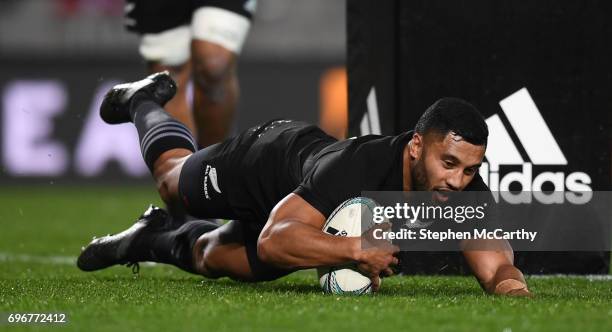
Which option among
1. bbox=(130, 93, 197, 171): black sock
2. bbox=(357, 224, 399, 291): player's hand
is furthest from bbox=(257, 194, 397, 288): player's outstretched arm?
bbox=(130, 93, 197, 171): black sock

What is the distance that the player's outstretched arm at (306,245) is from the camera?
3875mm

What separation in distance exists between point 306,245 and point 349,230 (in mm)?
172

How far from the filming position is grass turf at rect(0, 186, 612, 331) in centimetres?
331

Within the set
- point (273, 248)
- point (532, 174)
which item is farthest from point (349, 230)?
point (532, 174)

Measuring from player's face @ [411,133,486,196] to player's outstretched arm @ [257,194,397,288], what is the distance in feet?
0.90

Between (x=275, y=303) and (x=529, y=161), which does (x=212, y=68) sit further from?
(x=275, y=303)

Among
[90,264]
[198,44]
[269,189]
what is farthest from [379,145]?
[198,44]

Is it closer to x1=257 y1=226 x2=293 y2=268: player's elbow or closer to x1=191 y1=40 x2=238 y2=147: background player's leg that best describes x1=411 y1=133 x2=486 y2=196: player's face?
x1=257 y1=226 x2=293 y2=268: player's elbow

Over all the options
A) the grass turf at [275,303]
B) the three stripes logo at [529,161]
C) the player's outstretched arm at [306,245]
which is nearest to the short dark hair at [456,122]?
the player's outstretched arm at [306,245]

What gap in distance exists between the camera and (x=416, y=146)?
4.02 metres

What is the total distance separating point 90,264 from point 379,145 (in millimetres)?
1522

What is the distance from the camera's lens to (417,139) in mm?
4016

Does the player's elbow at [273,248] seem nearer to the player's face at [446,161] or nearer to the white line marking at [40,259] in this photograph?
the player's face at [446,161]

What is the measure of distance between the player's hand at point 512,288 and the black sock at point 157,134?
5.14 feet
